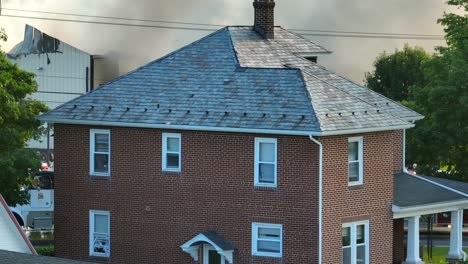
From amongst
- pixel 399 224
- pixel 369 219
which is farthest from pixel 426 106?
pixel 369 219

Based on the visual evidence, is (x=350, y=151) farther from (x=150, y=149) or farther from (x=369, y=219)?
(x=150, y=149)

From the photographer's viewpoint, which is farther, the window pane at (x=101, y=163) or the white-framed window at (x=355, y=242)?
the window pane at (x=101, y=163)

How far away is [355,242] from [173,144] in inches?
224

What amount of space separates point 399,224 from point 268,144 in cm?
726

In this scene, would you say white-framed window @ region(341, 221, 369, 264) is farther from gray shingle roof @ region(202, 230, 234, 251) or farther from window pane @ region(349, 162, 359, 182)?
gray shingle roof @ region(202, 230, 234, 251)

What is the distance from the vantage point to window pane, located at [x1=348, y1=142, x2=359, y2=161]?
40.7m

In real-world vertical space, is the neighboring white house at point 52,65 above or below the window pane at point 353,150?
above

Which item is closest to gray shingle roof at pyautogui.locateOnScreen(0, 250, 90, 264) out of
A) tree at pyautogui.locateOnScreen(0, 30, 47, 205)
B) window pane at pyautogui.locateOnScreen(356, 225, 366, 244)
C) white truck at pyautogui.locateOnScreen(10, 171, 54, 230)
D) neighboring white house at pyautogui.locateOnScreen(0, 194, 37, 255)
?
neighboring white house at pyautogui.locateOnScreen(0, 194, 37, 255)

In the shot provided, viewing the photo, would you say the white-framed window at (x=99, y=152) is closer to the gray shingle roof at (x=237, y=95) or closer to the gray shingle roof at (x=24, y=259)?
the gray shingle roof at (x=237, y=95)

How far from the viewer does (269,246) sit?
4038 centimetres

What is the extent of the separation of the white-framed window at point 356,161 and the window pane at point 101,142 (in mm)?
7161

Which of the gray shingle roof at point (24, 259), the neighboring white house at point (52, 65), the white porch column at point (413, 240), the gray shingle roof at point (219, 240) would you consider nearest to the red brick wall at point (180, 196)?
the gray shingle roof at point (219, 240)

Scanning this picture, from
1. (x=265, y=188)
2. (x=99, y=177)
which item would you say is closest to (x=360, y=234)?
(x=265, y=188)

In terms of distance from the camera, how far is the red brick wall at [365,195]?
1566 inches
